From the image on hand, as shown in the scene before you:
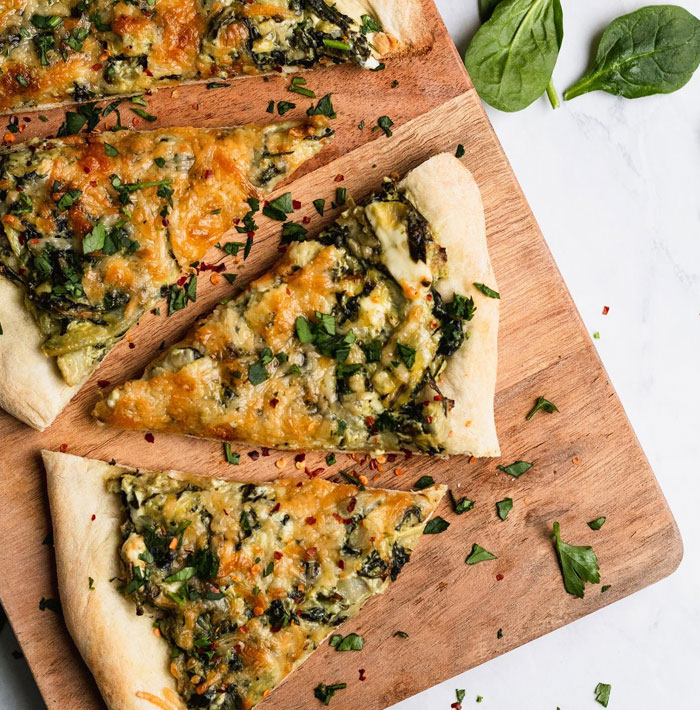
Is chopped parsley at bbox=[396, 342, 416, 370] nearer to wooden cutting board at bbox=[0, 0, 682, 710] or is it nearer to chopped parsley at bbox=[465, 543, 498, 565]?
wooden cutting board at bbox=[0, 0, 682, 710]

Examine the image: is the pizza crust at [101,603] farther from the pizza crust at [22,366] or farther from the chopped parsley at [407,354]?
the chopped parsley at [407,354]

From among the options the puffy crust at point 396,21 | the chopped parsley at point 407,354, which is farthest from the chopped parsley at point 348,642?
the puffy crust at point 396,21

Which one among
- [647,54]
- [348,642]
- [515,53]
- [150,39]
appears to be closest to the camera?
[150,39]

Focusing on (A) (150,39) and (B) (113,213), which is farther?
(A) (150,39)

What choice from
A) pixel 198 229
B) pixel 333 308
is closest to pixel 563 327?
pixel 333 308

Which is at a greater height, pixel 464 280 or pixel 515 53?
A: pixel 515 53

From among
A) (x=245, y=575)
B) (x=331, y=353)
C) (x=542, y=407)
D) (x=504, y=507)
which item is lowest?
(x=504, y=507)

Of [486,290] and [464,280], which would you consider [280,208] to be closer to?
[464,280]

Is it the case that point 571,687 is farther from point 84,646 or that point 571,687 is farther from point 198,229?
point 198,229

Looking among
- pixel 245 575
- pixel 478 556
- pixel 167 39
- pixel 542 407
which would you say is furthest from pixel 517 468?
pixel 167 39

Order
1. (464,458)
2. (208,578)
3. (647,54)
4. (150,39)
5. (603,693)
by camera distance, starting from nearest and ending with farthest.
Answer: (208,578) < (150,39) < (464,458) < (647,54) < (603,693)
